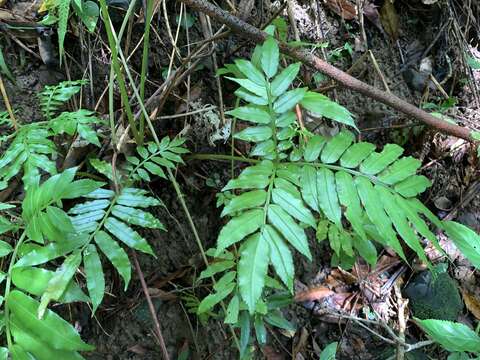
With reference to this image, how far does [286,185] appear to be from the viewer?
49.2 inches

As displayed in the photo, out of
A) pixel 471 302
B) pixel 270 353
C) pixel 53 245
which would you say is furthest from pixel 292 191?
pixel 471 302

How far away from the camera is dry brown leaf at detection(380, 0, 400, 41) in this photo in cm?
257

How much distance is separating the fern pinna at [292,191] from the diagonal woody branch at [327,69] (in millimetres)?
269

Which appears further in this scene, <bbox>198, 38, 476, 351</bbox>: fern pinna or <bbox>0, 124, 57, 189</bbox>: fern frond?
<bbox>0, 124, 57, 189</bbox>: fern frond

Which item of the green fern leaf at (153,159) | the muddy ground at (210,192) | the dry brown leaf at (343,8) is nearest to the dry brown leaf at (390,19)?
the muddy ground at (210,192)

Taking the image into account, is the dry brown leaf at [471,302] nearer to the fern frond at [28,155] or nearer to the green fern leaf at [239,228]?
the green fern leaf at [239,228]

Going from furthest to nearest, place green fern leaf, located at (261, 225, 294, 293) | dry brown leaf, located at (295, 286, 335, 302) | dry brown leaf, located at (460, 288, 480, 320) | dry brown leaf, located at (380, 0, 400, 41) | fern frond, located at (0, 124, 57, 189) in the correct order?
dry brown leaf, located at (380, 0, 400, 41), dry brown leaf, located at (460, 288, 480, 320), dry brown leaf, located at (295, 286, 335, 302), fern frond, located at (0, 124, 57, 189), green fern leaf, located at (261, 225, 294, 293)

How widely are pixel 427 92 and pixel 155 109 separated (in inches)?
62.4

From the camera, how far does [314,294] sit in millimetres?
2109

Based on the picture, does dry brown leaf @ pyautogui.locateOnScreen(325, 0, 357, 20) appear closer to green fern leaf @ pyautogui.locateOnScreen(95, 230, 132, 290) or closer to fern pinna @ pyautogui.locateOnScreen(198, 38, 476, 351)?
fern pinna @ pyautogui.locateOnScreen(198, 38, 476, 351)

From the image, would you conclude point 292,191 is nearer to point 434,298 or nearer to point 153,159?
point 153,159

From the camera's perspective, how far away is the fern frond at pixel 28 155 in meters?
1.39

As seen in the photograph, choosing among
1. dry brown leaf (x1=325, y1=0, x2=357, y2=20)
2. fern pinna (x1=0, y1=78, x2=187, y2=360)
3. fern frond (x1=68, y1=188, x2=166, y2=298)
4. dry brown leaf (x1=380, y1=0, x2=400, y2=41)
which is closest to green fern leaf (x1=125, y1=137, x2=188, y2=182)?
fern pinna (x1=0, y1=78, x2=187, y2=360)

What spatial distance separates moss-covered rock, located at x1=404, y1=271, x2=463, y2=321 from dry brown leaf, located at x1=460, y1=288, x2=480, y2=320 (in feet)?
0.19
